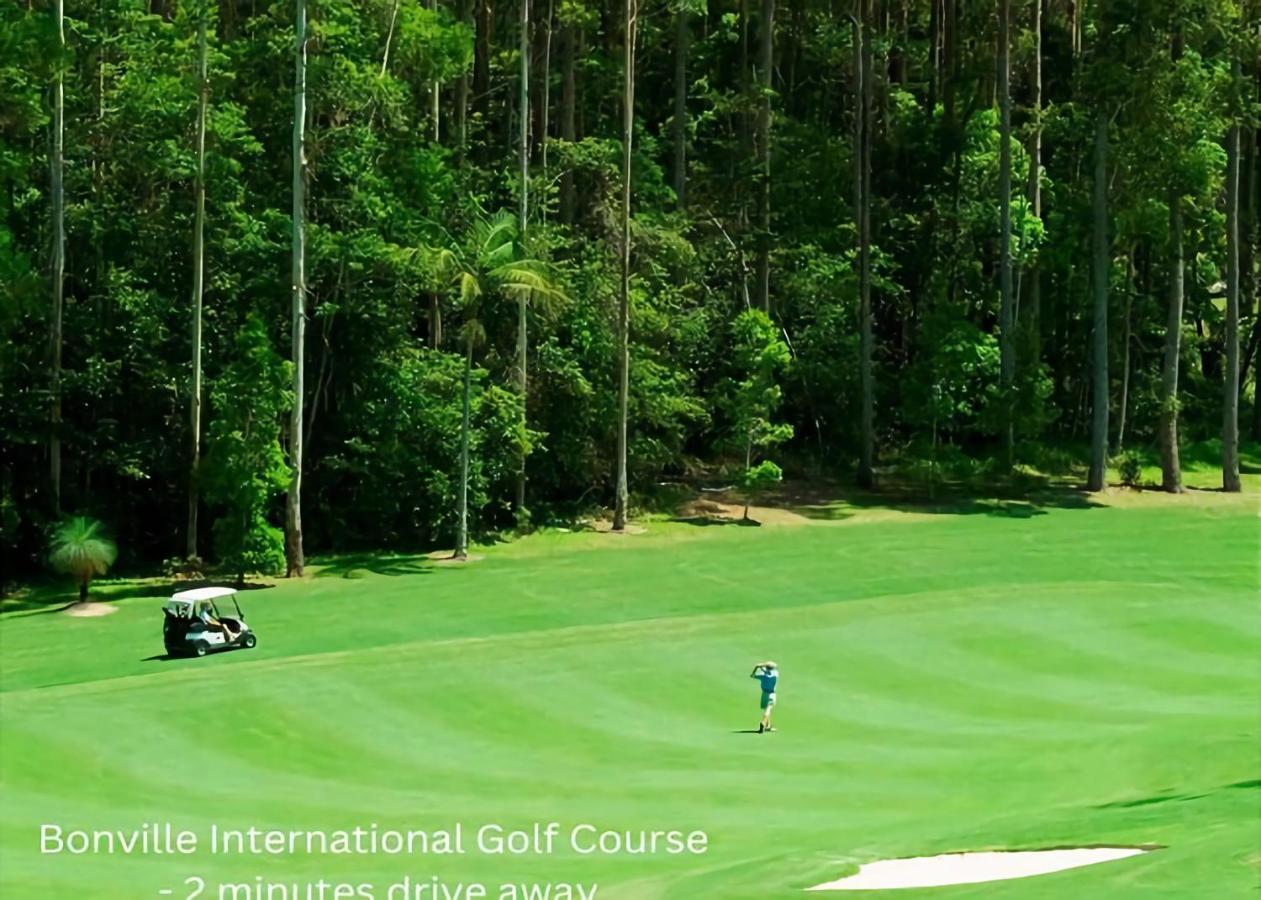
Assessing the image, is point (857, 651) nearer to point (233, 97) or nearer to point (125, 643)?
point (125, 643)

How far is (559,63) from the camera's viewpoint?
75.6 metres

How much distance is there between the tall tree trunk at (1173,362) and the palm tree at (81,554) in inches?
1337

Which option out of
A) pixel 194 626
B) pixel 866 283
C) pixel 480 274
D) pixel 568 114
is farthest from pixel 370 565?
pixel 866 283

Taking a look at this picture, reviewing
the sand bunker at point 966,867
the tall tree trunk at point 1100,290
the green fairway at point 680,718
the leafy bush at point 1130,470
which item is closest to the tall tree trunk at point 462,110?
the green fairway at point 680,718

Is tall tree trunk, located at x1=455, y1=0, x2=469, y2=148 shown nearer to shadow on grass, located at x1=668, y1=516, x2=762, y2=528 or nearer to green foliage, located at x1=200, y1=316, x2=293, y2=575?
shadow on grass, located at x1=668, y1=516, x2=762, y2=528

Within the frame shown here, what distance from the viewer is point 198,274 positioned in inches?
2035

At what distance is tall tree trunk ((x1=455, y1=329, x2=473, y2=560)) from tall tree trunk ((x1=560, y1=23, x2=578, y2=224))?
11.9 meters

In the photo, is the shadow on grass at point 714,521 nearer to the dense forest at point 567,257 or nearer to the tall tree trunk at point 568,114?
the dense forest at point 567,257

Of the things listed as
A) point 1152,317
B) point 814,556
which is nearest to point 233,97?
point 814,556

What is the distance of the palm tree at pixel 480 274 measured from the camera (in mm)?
52219

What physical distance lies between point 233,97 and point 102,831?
36.1m

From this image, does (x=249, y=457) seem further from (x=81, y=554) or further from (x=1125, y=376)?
(x=1125, y=376)

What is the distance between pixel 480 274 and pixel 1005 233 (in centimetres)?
1971

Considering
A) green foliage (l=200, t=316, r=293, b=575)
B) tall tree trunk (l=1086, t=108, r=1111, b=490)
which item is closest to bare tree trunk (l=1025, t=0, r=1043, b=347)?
tall tree trunk (l=1086, t=108, r=1111, b=490)
